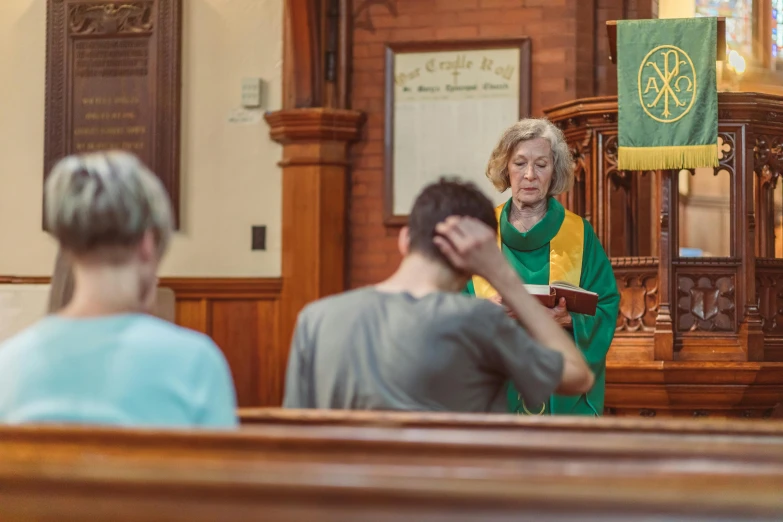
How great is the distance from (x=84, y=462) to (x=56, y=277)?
1997 mm

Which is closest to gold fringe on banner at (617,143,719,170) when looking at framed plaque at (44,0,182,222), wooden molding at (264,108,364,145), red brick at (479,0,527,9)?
red brick at (479,0,527,9)

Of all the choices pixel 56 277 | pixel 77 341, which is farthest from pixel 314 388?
pixel 56 277

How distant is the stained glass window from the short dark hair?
10199mm

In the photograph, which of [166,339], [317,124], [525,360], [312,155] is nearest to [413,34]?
[317,124]

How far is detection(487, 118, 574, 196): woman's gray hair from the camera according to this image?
4113 mm

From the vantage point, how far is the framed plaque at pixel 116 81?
826 cm

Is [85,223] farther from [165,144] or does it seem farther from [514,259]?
[165,144]

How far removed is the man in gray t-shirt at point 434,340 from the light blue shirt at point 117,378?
44 cm

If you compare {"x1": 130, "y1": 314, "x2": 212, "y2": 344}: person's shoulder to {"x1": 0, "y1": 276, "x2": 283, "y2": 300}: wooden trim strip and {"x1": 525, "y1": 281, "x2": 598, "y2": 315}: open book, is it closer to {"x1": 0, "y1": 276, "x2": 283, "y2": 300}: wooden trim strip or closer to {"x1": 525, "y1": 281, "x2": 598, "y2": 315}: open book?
{"x1": 525, "y1": 281, "x2": 598, "y2": 315}: open book

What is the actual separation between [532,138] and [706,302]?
9.48 feet

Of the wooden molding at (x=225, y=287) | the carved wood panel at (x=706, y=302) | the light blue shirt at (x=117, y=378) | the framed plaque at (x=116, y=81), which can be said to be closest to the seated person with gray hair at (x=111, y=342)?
the light blue shirt at (x=117, y=378)

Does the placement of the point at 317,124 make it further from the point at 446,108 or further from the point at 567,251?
the point at 567,251

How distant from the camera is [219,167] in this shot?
8.24 metres

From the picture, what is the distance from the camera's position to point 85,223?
1.80 meters
